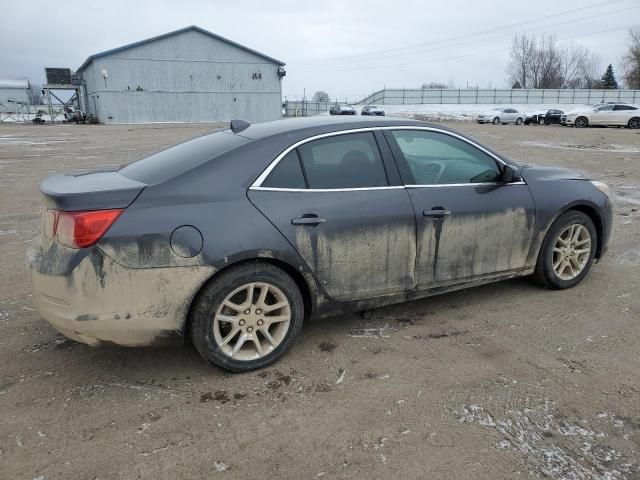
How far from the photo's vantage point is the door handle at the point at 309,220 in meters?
3.28

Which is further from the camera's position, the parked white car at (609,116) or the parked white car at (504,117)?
the parked white car at (504,117)

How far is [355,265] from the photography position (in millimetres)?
3533

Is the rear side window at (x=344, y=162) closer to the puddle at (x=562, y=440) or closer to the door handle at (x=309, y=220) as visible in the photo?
the door handle at (x=309, y=220)

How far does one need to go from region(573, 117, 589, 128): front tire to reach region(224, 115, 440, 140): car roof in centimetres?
3692

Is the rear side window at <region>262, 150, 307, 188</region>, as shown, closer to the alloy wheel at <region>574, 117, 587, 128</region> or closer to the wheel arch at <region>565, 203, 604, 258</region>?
the wheel arch at <region>565, 203, 604, 258</region>

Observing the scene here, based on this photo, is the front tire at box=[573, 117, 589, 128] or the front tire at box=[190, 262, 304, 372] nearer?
the front tire at box=[190, 262, 304, 372]

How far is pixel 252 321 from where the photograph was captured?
326 centimetres

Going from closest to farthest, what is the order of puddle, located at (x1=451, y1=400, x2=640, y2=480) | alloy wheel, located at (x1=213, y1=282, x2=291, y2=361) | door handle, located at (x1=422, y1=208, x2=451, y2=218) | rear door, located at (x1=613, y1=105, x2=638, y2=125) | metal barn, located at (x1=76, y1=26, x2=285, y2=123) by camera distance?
puddle, located at (x1=451, y1=400, x2=640, y2=480) < alloy wheel, located at (x1=213, y1=282, x2=291, y2=361) < door handle, located at (x1=422, y1=208, x2=451, y2=218) < rear door, located at (x1=613, y1=105, x2=638, y2=125) < metal barn, located at (x1=76, y1=26, x2=285, y2=123)

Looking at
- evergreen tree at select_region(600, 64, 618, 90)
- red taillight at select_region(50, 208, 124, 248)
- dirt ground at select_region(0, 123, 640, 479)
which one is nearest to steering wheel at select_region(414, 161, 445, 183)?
dirt ground at select_region(0, 123, 640, 479)

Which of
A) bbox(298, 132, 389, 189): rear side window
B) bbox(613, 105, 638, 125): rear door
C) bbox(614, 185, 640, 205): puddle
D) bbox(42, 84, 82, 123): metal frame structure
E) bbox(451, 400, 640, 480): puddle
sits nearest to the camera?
bbox(451, 400, 640, 480): puddle

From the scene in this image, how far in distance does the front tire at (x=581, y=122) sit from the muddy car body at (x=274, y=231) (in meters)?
36.3

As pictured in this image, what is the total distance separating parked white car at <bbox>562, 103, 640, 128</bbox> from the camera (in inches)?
1352

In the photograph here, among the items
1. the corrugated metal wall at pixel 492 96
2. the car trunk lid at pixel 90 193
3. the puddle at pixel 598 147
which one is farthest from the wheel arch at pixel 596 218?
the corrugated metal wall at pixel 492 96

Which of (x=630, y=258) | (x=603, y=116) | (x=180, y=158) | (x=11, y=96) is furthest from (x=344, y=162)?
(x=11, y=96)
